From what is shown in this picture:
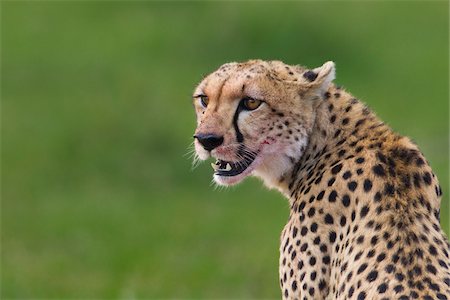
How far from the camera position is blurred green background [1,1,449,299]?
12922 millimetres

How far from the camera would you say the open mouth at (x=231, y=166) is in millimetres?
5188

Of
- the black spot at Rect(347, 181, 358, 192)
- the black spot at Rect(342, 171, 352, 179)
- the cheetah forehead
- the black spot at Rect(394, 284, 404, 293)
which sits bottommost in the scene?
the black spot at Rect(394, 284, 404, 293)

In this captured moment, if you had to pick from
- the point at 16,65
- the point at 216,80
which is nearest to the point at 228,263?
the point at 16,65

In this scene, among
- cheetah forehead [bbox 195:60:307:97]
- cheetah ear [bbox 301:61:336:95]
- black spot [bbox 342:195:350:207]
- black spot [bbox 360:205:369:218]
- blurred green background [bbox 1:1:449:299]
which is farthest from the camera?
blurred green background [bbox 1:1:449:299]

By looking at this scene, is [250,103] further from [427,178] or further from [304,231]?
[427,178]

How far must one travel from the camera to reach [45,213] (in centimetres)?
1508

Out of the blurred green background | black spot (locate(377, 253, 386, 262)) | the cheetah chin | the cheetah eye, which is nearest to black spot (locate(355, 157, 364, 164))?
the cheetah chin

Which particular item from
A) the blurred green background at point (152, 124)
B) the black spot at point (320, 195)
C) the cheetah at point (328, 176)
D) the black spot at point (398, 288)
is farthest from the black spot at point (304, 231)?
the blurred green background at point (152, 124)

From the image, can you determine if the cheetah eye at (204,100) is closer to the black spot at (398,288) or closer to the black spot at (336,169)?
the black spot at (336,169)

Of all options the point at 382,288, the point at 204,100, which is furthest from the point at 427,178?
the point at 204,100

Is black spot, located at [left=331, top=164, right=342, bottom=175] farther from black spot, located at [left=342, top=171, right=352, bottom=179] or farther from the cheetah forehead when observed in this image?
the cheetah forehead

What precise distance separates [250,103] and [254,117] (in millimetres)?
60

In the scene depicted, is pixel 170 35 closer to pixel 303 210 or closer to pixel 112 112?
pixel 112 112

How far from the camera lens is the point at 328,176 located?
5.09m
